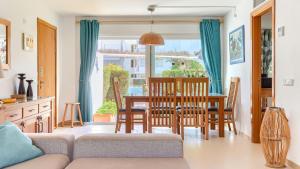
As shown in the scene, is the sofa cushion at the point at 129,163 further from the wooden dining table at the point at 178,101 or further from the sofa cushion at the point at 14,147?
the wooden dining table at the point at 178,101

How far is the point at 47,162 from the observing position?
7.80ft

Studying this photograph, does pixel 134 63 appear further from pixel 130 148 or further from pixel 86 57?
pixel 130 148

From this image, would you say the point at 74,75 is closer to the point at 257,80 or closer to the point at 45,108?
the point at 45,108

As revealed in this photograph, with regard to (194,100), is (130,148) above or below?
below

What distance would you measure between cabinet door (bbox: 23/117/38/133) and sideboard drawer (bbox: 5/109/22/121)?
193 millimetres

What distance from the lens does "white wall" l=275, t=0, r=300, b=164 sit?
12.7 feet

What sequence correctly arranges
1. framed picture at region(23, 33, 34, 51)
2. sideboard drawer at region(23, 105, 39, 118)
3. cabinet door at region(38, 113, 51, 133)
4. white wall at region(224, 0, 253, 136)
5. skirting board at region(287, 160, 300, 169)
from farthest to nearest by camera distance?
white wall at region(224, 0, 253, 136), framed picture at region(23, 33, 34, 51), cabinet door at region(38, 113, 51, 133), sideboard drawer at region(23, 105, 39, 118), skirting board at region(287, 160, 300, 169)

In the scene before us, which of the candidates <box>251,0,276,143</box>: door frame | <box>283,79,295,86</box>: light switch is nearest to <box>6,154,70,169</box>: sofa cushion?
<box>283,79,295,86</box>: light switch

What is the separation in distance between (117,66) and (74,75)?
1023mm

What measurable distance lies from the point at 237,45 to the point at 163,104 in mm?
2044

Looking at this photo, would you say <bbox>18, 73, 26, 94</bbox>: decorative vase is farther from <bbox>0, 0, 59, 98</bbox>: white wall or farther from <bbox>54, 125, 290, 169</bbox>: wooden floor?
<bbox>54, 125, 290, 169</bbox>: wooden floor

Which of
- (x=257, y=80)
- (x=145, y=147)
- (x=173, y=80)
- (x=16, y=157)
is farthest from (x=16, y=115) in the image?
(x=257, y=80)

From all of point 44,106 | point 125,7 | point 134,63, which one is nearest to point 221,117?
point 134,63

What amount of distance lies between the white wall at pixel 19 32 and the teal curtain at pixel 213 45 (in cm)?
352
